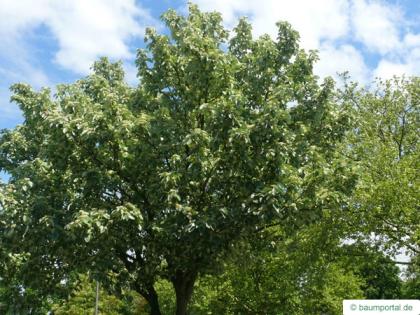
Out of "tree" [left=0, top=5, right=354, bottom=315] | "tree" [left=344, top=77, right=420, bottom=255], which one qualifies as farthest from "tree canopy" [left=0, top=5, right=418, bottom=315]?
"tree" [left=344, top=77, right=420, bottom=255]

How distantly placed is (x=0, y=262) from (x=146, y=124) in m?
7.46

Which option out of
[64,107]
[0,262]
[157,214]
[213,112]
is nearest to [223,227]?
[157,214]

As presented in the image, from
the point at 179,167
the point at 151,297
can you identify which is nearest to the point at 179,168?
the point at 179,167

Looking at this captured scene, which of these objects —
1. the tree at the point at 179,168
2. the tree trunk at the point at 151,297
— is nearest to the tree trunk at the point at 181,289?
the tree at the point at 179,168

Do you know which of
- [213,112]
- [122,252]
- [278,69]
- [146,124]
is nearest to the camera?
[213,112]

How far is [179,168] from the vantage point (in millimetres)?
14141

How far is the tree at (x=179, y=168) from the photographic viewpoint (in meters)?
13.9

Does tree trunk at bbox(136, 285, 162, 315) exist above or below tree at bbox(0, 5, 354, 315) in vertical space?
below

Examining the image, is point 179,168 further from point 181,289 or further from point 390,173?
point 390,173

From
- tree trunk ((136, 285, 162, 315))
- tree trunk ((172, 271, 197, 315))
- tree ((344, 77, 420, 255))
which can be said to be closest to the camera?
tree trunk ((172, 271, 197, 315))

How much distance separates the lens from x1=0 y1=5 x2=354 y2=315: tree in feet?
45.5

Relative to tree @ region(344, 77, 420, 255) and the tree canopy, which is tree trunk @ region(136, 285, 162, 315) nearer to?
A: the tree canopy

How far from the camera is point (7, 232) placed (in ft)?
48.3

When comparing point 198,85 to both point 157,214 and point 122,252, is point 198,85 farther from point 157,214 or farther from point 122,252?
point 122,252
